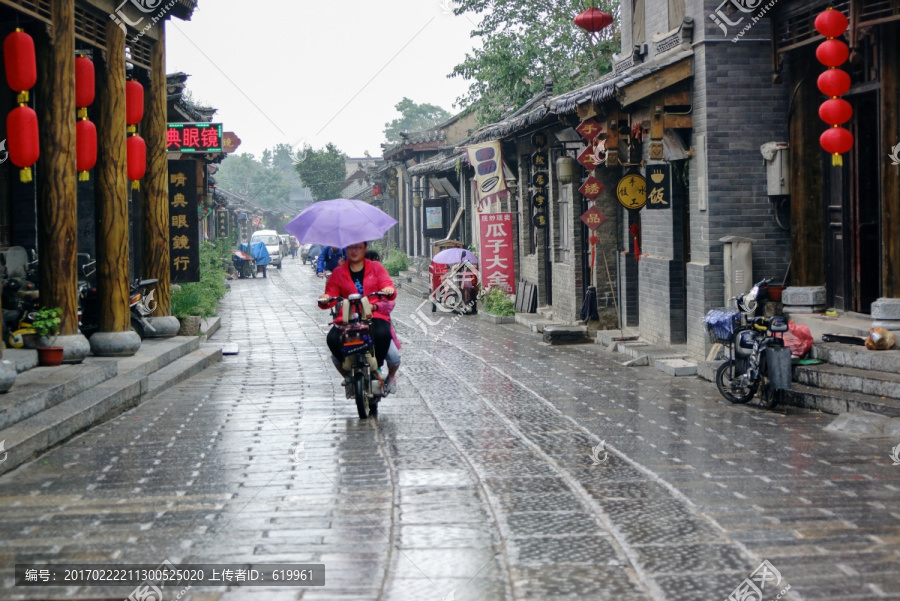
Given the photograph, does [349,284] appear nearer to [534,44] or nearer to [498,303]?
[498,303]

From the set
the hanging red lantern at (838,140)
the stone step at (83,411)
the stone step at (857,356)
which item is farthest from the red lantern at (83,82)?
the stone step at (857,356)

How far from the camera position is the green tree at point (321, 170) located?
6850 cm

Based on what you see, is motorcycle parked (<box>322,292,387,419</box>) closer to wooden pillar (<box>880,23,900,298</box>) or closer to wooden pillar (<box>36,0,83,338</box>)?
wooden pillar (<box>36,0,83,338</box>)

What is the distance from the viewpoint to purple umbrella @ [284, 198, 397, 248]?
10.2m

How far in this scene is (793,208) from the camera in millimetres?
12945

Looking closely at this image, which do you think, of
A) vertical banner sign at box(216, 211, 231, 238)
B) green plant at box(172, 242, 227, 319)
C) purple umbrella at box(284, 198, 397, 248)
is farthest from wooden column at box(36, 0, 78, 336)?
vertical banner sign at box(216, 211, 231, 238)

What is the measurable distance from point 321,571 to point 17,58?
6834 millimetres

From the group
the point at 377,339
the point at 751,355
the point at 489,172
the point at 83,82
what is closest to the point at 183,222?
the point at 83,82

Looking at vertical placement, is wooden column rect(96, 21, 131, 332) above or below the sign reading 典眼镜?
below

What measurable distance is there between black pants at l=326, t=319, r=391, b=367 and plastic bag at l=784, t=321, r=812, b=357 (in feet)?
13.9

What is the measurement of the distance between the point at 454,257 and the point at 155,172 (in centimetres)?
1091

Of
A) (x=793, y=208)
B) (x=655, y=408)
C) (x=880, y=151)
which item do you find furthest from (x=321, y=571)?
(x=793, y=208)

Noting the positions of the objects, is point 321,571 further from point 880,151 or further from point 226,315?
point 226,315

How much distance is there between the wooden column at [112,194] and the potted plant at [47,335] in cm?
192
